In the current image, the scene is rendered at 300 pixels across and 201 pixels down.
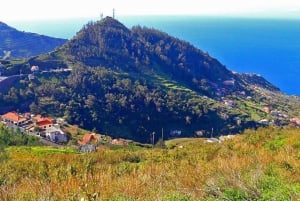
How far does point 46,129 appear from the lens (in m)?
45.0

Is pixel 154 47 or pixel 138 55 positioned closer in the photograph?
pixel 138 55

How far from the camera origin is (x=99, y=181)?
22.8 feet

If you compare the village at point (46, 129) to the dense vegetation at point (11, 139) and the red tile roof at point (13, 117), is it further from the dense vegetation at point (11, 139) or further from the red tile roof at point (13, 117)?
the dense vegetation at point (11, 139)

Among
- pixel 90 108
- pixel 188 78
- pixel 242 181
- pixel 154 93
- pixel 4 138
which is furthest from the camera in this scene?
pixel 188 78

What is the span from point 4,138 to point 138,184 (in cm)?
2514

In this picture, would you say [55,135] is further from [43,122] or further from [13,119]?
[13,119]

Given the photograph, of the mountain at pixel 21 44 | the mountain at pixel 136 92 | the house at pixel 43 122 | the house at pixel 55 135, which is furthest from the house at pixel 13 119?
the mountain at pixel 21 44

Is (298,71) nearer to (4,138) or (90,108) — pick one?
(90,108)

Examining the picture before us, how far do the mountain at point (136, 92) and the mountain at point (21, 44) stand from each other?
44062mm

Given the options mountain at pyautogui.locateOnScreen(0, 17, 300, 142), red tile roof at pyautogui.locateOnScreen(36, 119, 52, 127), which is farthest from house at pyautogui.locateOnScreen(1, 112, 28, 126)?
mountain at pyautogui.locateOnScreen(0, 17, 300, 142)

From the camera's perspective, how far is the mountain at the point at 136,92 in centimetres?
5472

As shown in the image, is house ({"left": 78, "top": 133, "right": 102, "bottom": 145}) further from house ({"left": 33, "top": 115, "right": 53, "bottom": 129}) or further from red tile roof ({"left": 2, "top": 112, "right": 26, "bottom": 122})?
red tile roof ({"left": 2, "top": 112, "right": 26, "bottom": 122})

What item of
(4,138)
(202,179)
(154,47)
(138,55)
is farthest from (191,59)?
(202,179)

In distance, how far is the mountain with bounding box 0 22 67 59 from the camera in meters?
125
